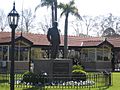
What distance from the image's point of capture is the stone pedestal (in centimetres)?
2281

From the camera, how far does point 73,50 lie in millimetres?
47469

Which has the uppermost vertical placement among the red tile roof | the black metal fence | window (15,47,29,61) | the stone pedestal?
the red tile roof

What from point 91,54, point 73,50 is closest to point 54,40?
point 91,54

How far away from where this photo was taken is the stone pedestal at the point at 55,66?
22812mm

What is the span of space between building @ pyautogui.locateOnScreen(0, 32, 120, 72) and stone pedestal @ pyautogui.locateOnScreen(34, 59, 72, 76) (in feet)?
48.6

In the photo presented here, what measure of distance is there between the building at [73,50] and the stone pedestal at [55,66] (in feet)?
48.6

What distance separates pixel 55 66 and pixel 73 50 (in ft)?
81.0

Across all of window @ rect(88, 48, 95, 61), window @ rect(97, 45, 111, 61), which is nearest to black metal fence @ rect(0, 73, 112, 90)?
window @ rect(97, 45, 111, 61)

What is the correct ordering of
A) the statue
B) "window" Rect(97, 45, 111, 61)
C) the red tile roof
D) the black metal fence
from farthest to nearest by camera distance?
"window" Rect(97, 45, 111, 61)
the red tile roof
the statue
the black metal fence

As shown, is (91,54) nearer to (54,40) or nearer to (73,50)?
(73,50)

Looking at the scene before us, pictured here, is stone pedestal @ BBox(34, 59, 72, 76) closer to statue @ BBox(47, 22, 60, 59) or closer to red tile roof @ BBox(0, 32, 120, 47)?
statue @ BBox(47, 22, 60, 59)

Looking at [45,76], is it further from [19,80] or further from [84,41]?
[84,41]

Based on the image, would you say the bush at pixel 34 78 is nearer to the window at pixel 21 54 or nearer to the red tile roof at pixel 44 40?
the red tile roof at pixel 44 40

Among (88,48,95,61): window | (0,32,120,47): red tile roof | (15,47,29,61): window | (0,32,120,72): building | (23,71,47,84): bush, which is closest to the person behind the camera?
(23,71,47,84): bush
